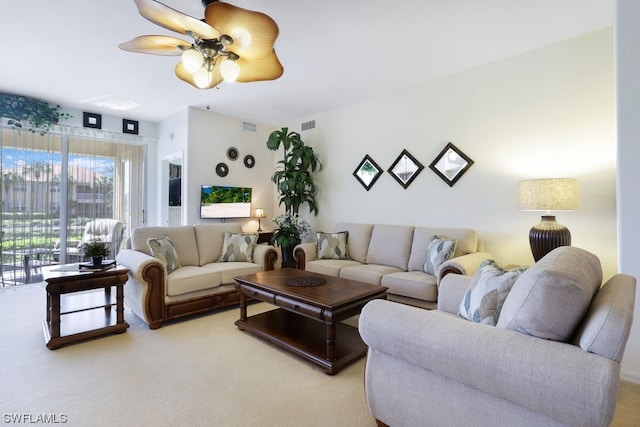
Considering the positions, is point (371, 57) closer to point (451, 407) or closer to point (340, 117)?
point (340, 117)

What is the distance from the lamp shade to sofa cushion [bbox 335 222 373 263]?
6.60ft

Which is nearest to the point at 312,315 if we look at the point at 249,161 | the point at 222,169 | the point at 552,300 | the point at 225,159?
the point at 552,300

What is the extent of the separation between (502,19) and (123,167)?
594 cm

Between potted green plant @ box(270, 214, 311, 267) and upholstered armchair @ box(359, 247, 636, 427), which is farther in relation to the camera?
potted green plant @ box(270, 214, 311, 267)

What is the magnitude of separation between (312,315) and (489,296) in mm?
1248

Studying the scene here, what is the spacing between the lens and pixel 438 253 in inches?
131

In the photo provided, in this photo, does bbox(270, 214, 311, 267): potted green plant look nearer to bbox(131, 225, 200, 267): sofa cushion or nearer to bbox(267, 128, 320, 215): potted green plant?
bbox(267, 128, 320, 215): potted green plant

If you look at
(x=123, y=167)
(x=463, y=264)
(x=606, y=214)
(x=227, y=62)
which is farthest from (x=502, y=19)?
(x=123, y=167)

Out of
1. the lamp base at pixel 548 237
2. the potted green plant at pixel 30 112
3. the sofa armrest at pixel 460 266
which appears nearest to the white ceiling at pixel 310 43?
the potted green plant at pixel 30 112

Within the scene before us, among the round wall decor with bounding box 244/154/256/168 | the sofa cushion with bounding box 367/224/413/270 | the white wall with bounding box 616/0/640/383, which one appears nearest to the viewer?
the white wall with bounding box 616/0/640/383

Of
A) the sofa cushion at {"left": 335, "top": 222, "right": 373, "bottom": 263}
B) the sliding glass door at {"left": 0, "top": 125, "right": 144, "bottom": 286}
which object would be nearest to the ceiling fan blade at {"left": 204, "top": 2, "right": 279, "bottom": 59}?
the sofa cushion at {"left": 335, "top": 222, "right": 373, "bottom": 263}

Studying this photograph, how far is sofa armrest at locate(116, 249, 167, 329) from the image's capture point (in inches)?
120

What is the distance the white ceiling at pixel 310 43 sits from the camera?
2541 millimetres

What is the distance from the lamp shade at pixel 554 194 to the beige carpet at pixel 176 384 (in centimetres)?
138
